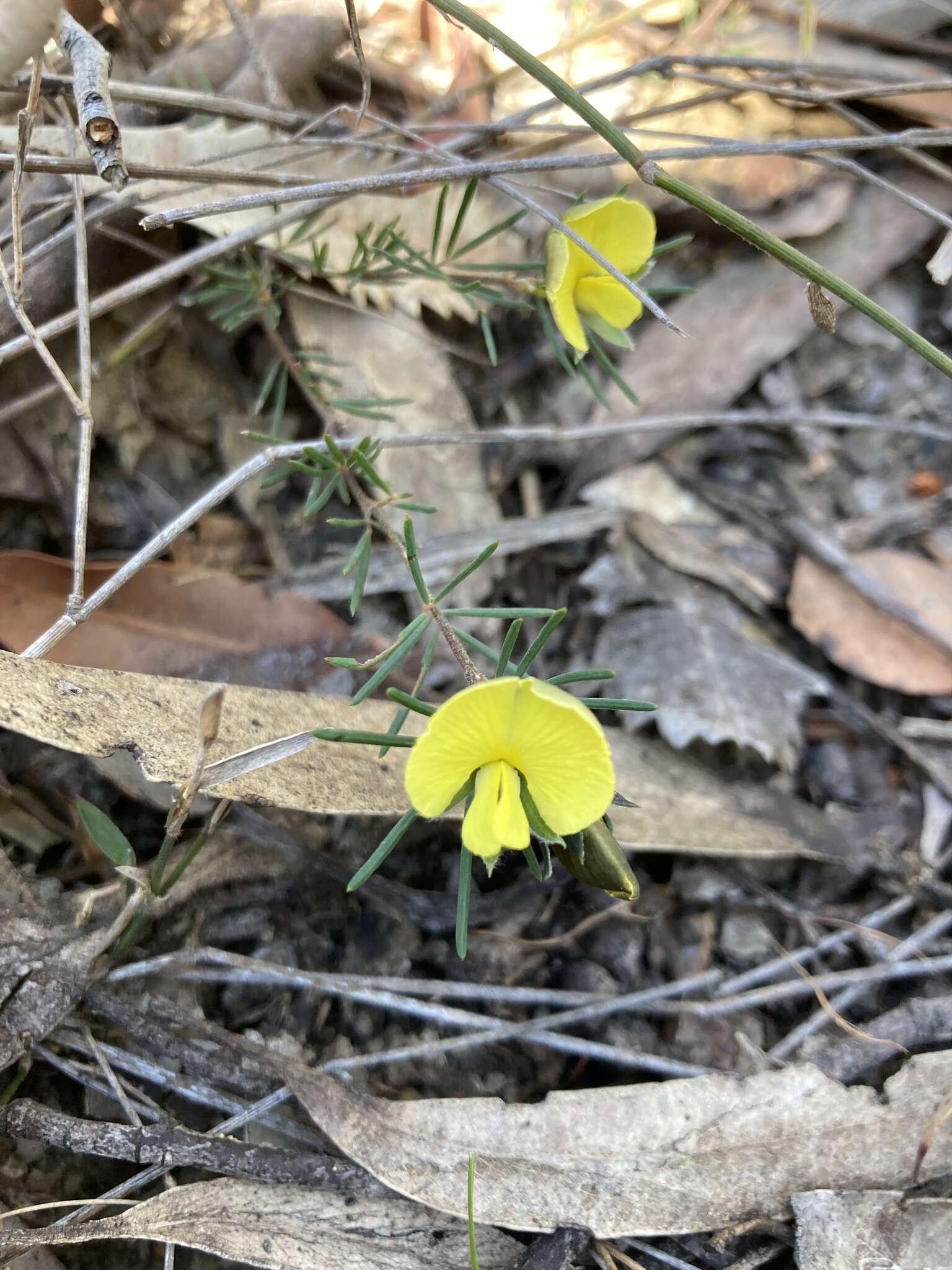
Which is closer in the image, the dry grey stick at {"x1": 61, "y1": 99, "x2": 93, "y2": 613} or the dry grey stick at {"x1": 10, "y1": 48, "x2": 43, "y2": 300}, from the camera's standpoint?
the dry grey stick at {"x1": 10, "y1": 48, "x2": 43, "y2": 300}

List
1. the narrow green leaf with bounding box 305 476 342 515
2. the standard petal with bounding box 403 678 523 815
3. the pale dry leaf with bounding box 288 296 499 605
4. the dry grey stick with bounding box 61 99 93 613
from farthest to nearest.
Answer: the pale dry leaf with bounding box 288 296 499 605, the narrow green leaf with bounding box 305 476 342 515, the dry grey stick with bounding box 61 99 93 613, the standard petal with bounding box 403 678 523 815

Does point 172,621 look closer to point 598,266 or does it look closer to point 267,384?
point 267,384

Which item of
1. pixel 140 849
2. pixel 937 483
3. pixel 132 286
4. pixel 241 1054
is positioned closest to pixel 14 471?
pixel 132 286

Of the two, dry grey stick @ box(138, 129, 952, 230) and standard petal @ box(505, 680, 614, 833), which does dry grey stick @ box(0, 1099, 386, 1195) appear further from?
dry grey stick @ box(138, 129, 952, 230)

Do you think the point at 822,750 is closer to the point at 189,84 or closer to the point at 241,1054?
the point at 241,1054

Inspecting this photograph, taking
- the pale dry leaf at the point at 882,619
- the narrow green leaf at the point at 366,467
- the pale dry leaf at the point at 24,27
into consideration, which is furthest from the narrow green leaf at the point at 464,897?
the pale dry leaf at the point at 24,27

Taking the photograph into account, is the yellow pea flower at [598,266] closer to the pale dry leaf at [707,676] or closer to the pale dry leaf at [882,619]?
the pale dry leaf at [707,676]

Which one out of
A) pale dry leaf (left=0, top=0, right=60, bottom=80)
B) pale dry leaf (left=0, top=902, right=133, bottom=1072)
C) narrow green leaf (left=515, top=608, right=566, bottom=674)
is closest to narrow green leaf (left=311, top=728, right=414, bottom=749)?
narrow green leaf (left=515, top=608, right=566, bottom=674)
